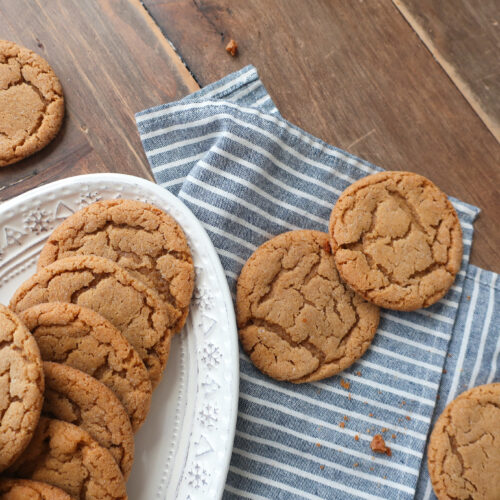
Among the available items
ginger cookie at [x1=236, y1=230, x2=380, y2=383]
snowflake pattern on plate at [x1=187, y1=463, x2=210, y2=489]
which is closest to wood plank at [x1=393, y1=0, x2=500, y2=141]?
ginger cookie at [x1=236, y1=230, x2=380, y2=383]

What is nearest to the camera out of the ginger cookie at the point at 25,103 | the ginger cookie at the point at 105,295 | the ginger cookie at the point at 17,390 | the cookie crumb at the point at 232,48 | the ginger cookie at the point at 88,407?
the ginger cookie at the point at 17,390

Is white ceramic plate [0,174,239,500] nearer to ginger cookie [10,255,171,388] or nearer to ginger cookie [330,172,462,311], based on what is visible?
ginger cookie [10,255,171,388]

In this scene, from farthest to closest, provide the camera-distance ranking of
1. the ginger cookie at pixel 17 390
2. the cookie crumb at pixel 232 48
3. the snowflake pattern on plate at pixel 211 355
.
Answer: the cookie crumb at pixel 232 48
the snowflake pattern on plate at pixel 211 355
the ginger cookie at pixel 17 390

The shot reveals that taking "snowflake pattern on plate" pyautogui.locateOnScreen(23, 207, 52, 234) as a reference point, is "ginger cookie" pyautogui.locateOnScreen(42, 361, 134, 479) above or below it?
below

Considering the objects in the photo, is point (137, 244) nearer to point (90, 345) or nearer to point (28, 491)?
point (90, 345)

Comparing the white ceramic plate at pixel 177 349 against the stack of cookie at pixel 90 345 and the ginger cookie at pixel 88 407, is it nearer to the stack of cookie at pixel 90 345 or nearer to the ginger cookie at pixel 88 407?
the stack of cookie at pixel 90 345

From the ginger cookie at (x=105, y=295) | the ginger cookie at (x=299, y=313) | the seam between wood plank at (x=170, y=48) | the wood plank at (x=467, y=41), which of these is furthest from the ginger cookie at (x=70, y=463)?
the wood plank at (x=467, y=41)
